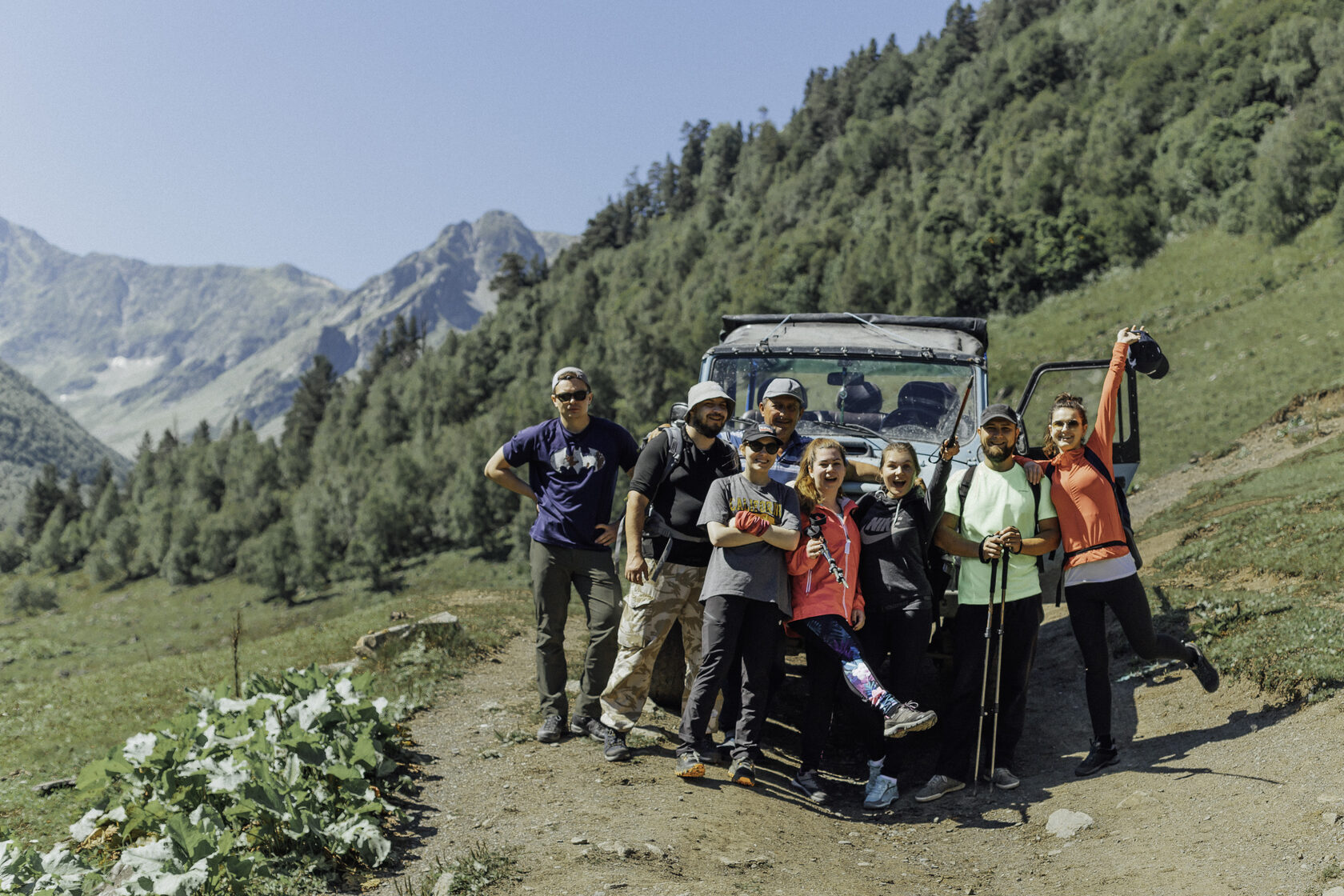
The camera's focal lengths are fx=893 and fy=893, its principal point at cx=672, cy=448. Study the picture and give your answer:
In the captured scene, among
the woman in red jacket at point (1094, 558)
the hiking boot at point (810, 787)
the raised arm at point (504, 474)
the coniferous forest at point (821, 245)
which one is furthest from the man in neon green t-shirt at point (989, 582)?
the coniferous forest at point (821, 245)

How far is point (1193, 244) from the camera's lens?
4344cm

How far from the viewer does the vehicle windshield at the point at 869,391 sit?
796 cm

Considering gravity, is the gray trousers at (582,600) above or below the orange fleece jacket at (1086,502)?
below

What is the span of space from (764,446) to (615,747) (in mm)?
2323

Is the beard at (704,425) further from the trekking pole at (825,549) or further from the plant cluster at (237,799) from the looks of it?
the plant cluster at (237,799)

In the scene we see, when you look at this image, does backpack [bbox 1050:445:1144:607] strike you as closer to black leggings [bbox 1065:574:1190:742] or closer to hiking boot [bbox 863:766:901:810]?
black leggings [bbox 1065:574:1190:742]

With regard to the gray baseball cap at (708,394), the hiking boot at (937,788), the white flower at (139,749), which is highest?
the gray baseball cap at (708,394)

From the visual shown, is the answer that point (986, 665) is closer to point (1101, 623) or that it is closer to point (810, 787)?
point (1101, 623)

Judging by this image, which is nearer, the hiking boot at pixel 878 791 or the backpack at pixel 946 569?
the hiking boot at pixel 878 791

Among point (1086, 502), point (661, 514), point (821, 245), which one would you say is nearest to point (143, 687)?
point (661, 514)

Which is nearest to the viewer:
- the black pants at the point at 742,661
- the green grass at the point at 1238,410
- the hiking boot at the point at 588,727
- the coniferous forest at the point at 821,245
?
the black pants at the point at 742,661

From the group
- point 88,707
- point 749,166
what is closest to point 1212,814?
point 88,707

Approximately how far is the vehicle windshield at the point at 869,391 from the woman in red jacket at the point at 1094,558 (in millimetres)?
1778

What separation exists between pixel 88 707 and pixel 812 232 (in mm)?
81200
